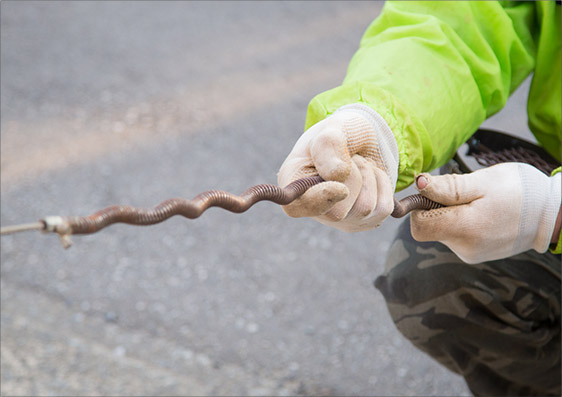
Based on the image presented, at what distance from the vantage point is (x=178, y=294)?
169 cm

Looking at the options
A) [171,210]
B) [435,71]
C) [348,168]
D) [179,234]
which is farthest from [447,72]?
[179,234]

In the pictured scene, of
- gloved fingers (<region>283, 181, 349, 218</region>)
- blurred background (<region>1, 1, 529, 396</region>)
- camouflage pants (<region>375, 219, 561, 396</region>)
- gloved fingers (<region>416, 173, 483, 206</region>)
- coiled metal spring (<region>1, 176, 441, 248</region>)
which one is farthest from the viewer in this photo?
blurred background (<region>1, 1, 529, 396</region>)

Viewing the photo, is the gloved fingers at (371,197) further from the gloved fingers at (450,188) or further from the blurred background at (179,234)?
the blurred background at (179,234)

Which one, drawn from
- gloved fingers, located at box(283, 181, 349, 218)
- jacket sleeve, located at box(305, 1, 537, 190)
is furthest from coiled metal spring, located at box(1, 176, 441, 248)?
jacket sleeve, located at box(305, 1, 537, 190)

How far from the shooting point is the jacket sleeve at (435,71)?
975 mm

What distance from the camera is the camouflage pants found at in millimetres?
1135

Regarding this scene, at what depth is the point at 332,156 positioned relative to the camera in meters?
0.82

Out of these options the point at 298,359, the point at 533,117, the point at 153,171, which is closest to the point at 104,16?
the point at 153,171

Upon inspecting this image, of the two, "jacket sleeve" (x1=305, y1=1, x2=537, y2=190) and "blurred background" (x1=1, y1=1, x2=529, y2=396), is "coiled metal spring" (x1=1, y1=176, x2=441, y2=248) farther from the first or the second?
"blurred background" (x1=1, y1=1, x2=529, y2=396)

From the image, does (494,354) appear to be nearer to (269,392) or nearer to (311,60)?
(269,392)

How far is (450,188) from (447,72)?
211 mm

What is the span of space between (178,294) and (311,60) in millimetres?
1316

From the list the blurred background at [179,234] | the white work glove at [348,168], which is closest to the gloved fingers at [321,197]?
the white work glove at [348,168]

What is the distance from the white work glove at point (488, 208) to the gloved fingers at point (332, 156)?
14 centimetres
